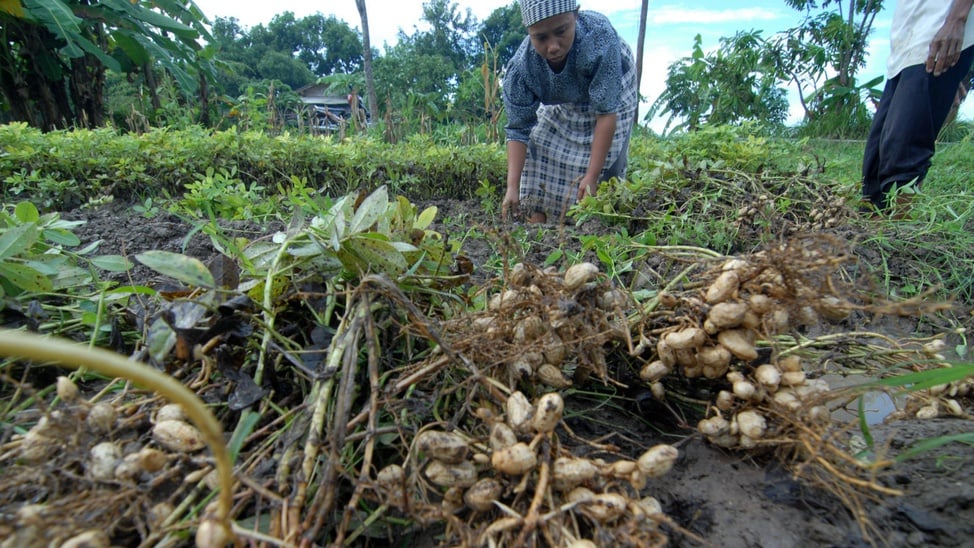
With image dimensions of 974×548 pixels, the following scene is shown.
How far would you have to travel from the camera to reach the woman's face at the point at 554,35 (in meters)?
3.06

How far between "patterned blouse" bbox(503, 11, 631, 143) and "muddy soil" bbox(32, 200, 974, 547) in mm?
2792

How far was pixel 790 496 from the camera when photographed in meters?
0.89

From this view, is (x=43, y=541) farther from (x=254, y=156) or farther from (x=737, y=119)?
(x=737, y=119)

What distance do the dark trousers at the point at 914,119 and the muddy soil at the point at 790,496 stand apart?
8.14ft

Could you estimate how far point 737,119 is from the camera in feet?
30.6

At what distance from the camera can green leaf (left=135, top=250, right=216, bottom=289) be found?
Answer: 2.80 feet

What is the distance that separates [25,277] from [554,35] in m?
2.95

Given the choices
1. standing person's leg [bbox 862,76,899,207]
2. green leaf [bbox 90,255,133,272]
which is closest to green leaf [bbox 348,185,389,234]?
green leaf [bbox 90,255,133,272]

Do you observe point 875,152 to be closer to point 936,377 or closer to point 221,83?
point 936,377

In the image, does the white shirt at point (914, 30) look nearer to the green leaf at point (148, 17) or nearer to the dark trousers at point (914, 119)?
the dark trousers at point (914, 119)

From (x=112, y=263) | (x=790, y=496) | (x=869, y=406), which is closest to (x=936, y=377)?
(x=790, y=496)

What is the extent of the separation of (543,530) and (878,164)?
3889 millimetres

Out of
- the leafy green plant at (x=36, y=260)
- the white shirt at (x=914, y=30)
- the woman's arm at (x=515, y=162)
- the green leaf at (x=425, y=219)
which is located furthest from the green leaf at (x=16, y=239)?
the white shirt at (x=914, y=30)

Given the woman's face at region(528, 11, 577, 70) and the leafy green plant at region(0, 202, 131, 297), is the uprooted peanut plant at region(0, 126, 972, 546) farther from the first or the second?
the woman's face at region(528, 11, 577, 70)
